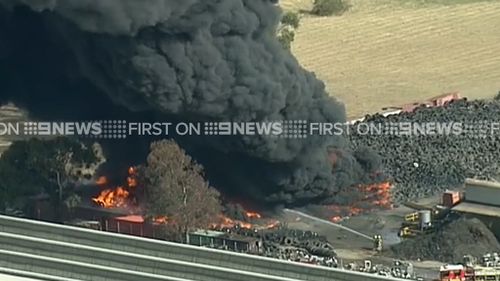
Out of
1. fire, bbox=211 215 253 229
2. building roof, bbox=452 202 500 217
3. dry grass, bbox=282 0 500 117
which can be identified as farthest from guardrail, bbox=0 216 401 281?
dry grass, bbox=282 0 500 117

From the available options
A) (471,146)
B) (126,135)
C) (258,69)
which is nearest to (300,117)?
(258,69)

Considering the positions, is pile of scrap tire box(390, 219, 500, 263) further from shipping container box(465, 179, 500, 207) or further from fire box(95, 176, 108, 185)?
fire box(95, 176, 108, 185)

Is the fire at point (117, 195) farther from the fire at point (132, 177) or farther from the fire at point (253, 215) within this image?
the fire at point (253, 215)

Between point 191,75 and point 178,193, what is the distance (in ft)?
10.6

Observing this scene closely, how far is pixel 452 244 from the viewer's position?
39.8 meters

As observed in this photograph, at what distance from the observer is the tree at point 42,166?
43312mm

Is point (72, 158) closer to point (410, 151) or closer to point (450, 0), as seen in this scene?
point (410, 151)

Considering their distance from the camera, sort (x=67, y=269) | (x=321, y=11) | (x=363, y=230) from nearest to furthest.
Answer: (x=67, y=269), (x=363, y=230), (x=321, y=11)

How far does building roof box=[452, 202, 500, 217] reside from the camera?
4122 cm

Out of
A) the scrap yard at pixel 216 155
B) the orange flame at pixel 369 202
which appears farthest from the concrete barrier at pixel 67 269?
the orange flame at pixel 369 202

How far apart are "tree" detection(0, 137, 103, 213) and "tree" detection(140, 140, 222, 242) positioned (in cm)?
353

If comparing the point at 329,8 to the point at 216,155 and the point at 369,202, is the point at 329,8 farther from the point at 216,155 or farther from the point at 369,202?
the point at 216,155

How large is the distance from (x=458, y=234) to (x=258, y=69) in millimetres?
6908

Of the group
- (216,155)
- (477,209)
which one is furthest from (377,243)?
(216,155)
